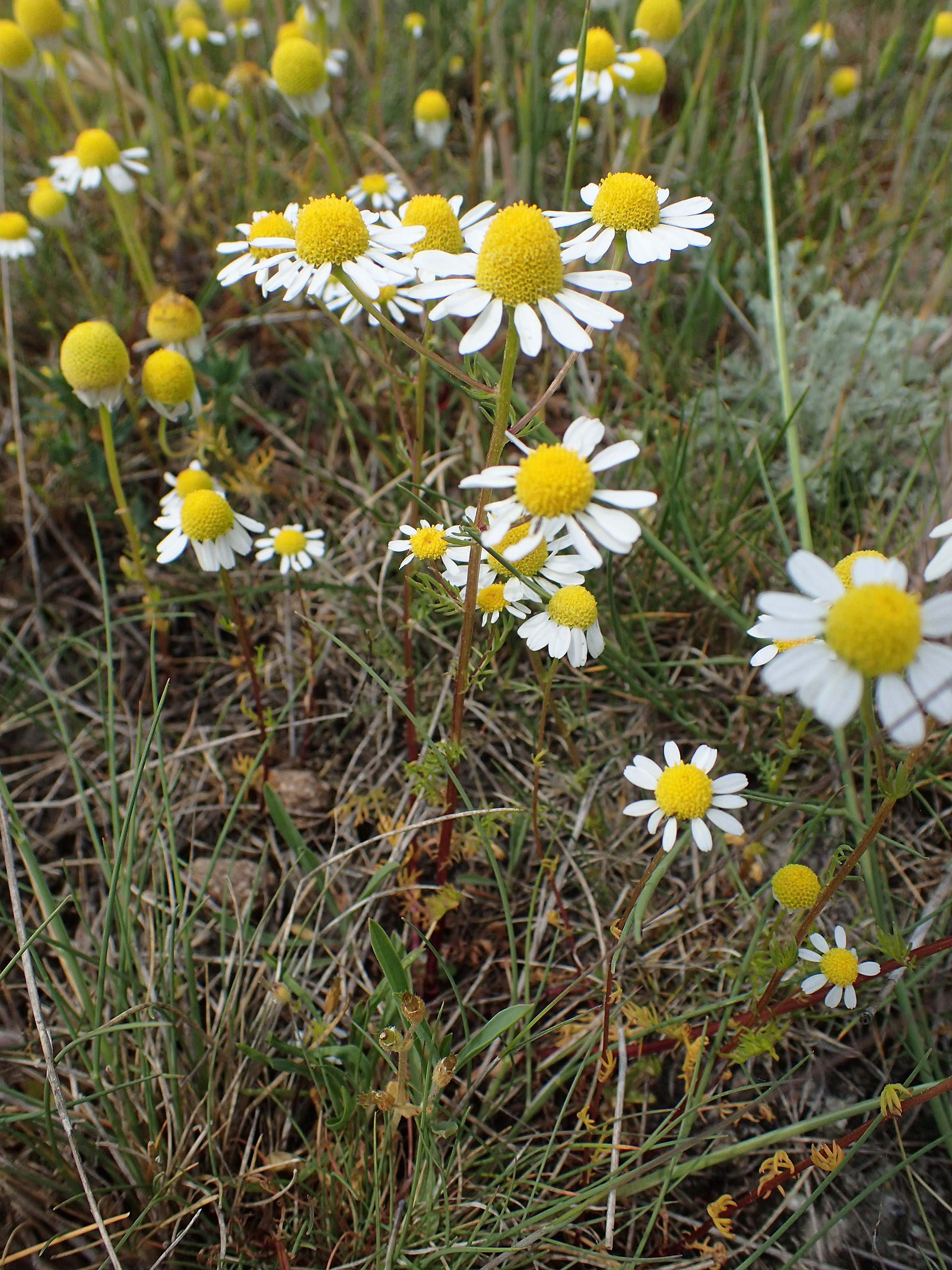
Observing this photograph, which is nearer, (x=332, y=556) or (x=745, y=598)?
(x=745, y=598)

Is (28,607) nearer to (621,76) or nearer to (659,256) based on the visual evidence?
(659,256)

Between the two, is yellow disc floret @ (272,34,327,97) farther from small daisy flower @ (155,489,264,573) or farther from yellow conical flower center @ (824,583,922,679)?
yellow conical flower center @ (824,583,922,679)

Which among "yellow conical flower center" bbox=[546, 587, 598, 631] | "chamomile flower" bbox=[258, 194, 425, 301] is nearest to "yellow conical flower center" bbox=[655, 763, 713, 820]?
"yellow conical flower center" bbox=[546, 587, 598, 631]

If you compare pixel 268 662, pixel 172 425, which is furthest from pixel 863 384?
pixel 172 425

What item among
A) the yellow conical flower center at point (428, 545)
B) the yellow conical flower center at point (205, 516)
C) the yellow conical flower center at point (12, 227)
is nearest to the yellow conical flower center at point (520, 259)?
the yellow conical flower center at point (428, 545)

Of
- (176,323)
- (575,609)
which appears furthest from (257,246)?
(575,609)

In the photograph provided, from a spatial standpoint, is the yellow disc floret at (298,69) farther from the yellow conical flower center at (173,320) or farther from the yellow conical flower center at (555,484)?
the yellow conical flower center at (555,484)
